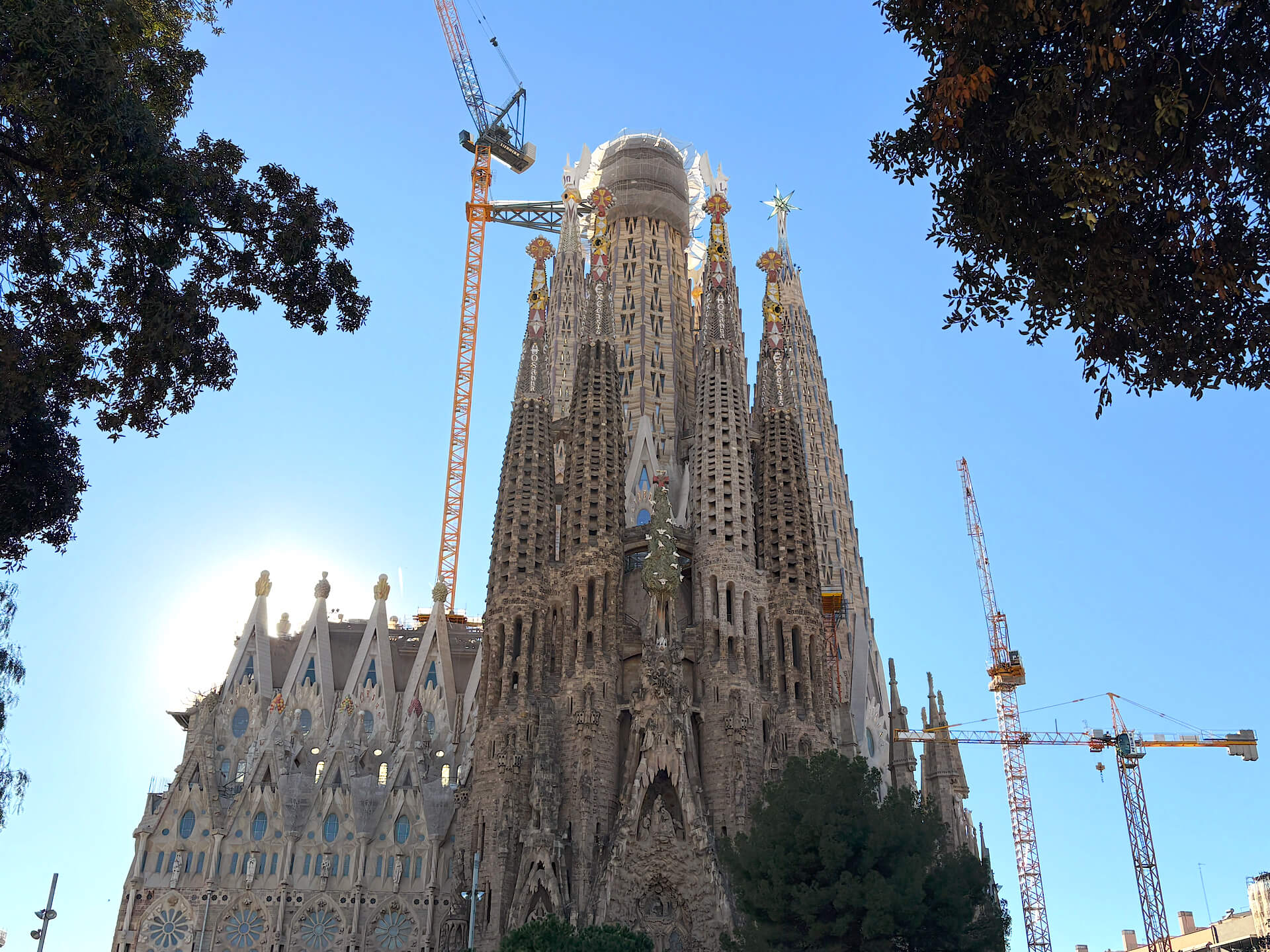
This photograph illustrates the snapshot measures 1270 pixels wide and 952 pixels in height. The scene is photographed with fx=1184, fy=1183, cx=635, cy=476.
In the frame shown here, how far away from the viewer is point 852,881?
74.4 ft

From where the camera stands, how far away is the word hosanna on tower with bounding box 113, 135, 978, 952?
34938mm

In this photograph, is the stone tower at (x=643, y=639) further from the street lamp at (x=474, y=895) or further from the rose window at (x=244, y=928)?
the rose window at (x=244, y=928)

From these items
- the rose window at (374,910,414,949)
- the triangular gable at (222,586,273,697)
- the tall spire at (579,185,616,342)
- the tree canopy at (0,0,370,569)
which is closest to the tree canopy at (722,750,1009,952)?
the tree canopy at (0,0,370,569)

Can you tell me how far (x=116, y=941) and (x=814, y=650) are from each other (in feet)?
83.3

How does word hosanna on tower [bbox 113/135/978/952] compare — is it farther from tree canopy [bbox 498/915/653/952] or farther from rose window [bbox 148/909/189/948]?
tree canopy [bbox 498/915/653/952]

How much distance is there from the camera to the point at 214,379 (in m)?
13.1

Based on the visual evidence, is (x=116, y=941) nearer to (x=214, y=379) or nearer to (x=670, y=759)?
(x=670, y=759)

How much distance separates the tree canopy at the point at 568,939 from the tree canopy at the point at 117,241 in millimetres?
15176

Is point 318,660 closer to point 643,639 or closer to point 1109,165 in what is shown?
point 643,639

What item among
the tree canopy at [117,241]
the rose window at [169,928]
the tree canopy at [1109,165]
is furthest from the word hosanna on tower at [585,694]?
the tree canopy at [1109,165]

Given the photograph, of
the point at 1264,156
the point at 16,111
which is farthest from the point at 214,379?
the point at 1264,156

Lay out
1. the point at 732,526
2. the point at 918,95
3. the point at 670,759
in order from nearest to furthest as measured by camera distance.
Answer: the point at 918,95 → the point at 670,759 → the point at 732,526

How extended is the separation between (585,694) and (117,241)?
2641 cm

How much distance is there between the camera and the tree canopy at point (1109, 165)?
8719 millimetres
